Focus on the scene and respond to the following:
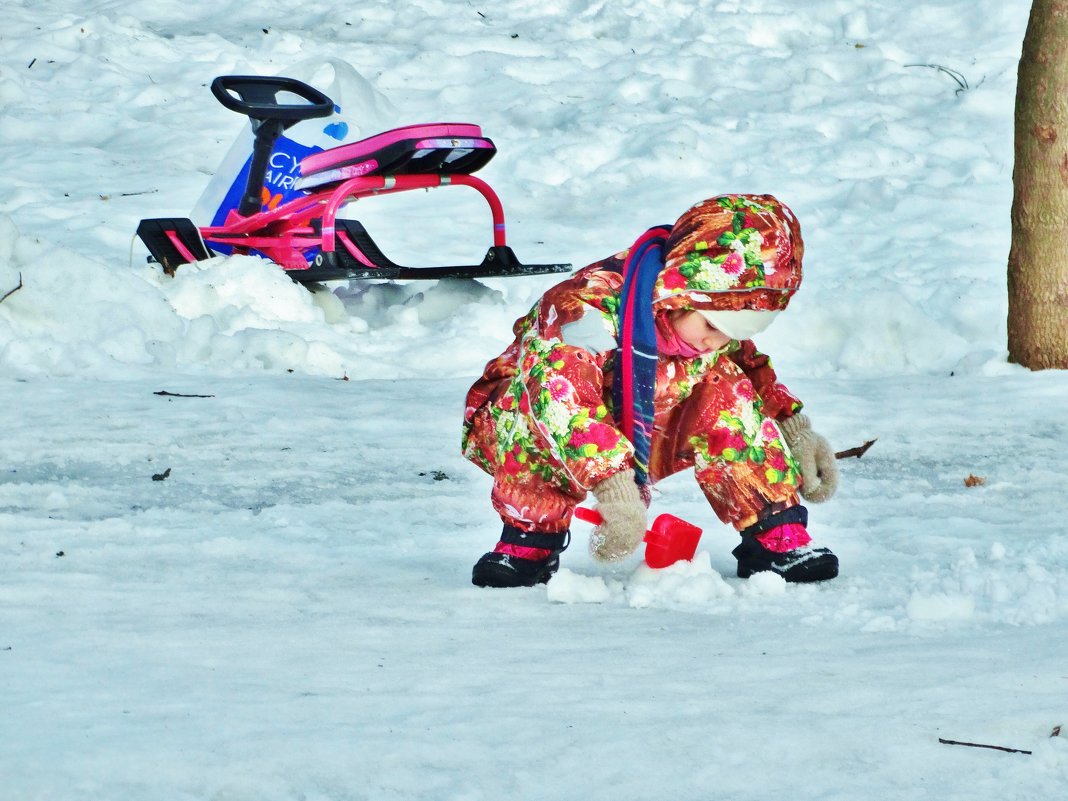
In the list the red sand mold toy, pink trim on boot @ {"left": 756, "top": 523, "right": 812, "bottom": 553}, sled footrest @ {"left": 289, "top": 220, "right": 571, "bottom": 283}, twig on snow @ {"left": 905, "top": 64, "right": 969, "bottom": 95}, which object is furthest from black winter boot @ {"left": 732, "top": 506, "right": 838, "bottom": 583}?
twig on snow @ {"left": 905, "top": 64, "right": 969, "bottom": 95}

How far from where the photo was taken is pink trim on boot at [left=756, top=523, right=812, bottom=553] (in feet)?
9.73

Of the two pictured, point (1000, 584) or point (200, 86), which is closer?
point (1000, 584)

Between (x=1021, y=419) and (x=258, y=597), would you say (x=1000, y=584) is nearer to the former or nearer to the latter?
(x=258, y=597)

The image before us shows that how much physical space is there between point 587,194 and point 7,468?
15.3ft

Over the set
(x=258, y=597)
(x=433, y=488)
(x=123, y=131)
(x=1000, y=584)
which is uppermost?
(x=1000, y=584)

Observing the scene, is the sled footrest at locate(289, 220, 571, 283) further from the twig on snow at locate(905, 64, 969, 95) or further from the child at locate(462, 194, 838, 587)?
the twig on snow at locate(905, 64, 969, 95)

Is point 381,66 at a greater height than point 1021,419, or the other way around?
point 1021,419

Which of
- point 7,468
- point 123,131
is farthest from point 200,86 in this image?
point 7,468

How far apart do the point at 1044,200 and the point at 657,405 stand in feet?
8.29

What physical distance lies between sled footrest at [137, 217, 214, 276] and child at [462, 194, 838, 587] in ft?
11.1

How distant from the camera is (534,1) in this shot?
10656mm

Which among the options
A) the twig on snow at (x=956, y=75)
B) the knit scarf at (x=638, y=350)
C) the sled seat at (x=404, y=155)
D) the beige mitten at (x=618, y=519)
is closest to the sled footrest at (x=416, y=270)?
the sled seat at (x=404, y=155)

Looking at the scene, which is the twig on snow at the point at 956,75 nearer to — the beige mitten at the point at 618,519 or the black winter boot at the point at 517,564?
the black winter boot at the point at 517,564

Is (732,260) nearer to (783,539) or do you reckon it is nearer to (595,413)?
(595,413)
